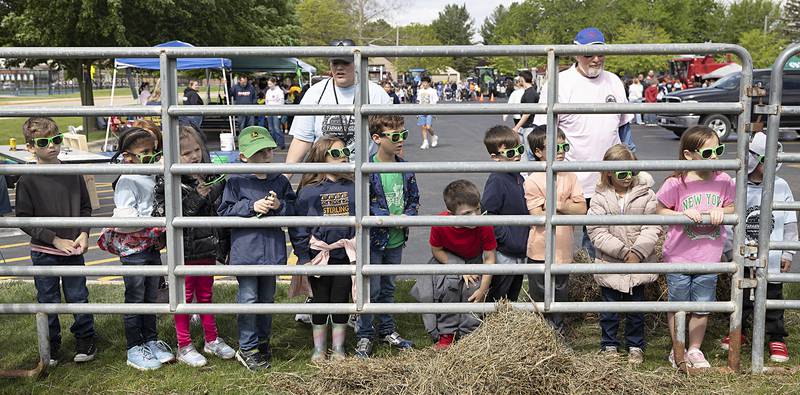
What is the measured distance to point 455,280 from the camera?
5.00 meters

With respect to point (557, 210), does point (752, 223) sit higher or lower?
lower

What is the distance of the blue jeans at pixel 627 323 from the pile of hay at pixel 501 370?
2.23 ft

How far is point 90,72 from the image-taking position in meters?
24.0

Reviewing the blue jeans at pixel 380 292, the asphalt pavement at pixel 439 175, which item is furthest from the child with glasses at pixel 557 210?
the asphalt pavement at pixel 439 175

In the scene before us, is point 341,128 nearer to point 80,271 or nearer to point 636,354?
point 80,271

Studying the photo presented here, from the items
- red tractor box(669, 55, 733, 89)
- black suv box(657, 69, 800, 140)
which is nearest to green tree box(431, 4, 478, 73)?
red tractor box(669, 55, 733, 89)

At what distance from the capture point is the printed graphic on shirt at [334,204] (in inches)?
187

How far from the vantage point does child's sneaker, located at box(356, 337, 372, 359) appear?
493 cm

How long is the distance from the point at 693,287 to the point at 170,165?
3.13 meters

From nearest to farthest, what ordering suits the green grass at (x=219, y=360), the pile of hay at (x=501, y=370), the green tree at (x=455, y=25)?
the pile of hay at (x=501, y=370)
the green grass at (x=219, y=360)
the green tree at (x=455, y=25)

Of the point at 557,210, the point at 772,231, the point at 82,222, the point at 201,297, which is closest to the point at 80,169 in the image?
the point at 82,222

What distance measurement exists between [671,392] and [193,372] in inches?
108

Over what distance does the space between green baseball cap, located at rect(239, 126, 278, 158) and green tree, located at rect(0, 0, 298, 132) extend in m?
18.5

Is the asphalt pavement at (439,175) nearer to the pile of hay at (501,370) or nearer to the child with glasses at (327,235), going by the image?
the child with glasses at (327,235)
